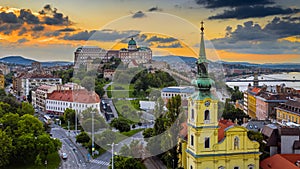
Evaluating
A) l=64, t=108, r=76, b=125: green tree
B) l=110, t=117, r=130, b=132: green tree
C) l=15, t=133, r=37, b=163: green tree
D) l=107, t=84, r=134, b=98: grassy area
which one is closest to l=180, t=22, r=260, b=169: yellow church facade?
l=107, t=84, r=134, b=98: grassy area

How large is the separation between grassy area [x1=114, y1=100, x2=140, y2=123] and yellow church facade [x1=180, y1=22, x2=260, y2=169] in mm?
14191

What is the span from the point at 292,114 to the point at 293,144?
63.2 feet

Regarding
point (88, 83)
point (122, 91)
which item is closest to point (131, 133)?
point (122, 91)

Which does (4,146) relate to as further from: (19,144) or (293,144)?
(293,144)

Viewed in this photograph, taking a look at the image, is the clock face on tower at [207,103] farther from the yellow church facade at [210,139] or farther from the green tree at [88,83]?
the green tree at [88,83]

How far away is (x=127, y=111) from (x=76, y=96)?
585 inches

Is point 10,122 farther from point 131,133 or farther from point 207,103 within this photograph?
point 207,103

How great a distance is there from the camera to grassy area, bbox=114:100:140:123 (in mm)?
38156

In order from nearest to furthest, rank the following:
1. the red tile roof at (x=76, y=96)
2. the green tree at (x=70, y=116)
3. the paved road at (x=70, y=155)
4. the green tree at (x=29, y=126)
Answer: the paved road at (x=70, y=155)
the green tree at (x=29, y=126)
the red tile roof at (x=76, y=96)
the green tree at (x=70, y=116)

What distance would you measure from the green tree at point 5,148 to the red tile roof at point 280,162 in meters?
19.4

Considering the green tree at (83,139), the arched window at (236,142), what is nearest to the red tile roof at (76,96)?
the green tree at (83,139)

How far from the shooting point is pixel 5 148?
29.7 m

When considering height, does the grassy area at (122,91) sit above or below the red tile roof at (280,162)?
above

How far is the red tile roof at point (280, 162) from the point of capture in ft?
75.5
